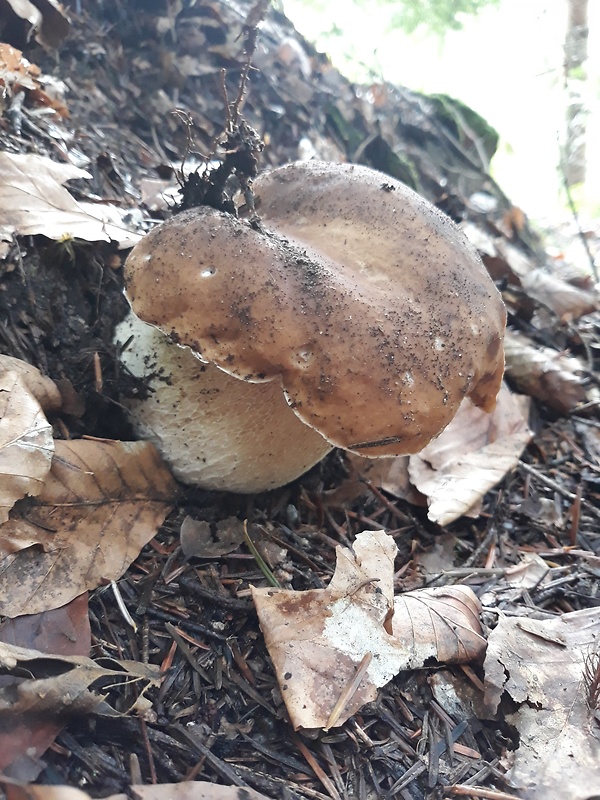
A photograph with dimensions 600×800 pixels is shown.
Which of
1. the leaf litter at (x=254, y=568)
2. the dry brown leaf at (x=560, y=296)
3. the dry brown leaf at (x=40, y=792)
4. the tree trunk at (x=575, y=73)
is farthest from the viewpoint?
the tree trunk at (x=575, y=73)

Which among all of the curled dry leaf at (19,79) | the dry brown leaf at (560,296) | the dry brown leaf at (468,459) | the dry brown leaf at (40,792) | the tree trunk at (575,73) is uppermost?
the tree trunk at (575,73)

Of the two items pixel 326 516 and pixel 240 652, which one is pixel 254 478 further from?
pixel 240 652

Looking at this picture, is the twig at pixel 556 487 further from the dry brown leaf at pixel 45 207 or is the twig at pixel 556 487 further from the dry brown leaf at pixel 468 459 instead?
the dry brown leaf at pixel 45 207

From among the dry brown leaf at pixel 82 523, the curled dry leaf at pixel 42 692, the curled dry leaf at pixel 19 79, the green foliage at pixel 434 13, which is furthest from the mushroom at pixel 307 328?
the green foliage at pixel 434 13

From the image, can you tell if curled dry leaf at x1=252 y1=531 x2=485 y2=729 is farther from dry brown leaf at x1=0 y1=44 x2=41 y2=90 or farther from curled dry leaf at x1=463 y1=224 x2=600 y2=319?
curled dry leaf at x1=463 y1=224 x2=600 y2=319

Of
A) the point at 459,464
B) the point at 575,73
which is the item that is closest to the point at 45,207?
the point at 459,464

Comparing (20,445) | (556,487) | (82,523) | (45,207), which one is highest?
(45,207)

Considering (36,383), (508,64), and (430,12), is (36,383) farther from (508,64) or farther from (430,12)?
(508,64)
